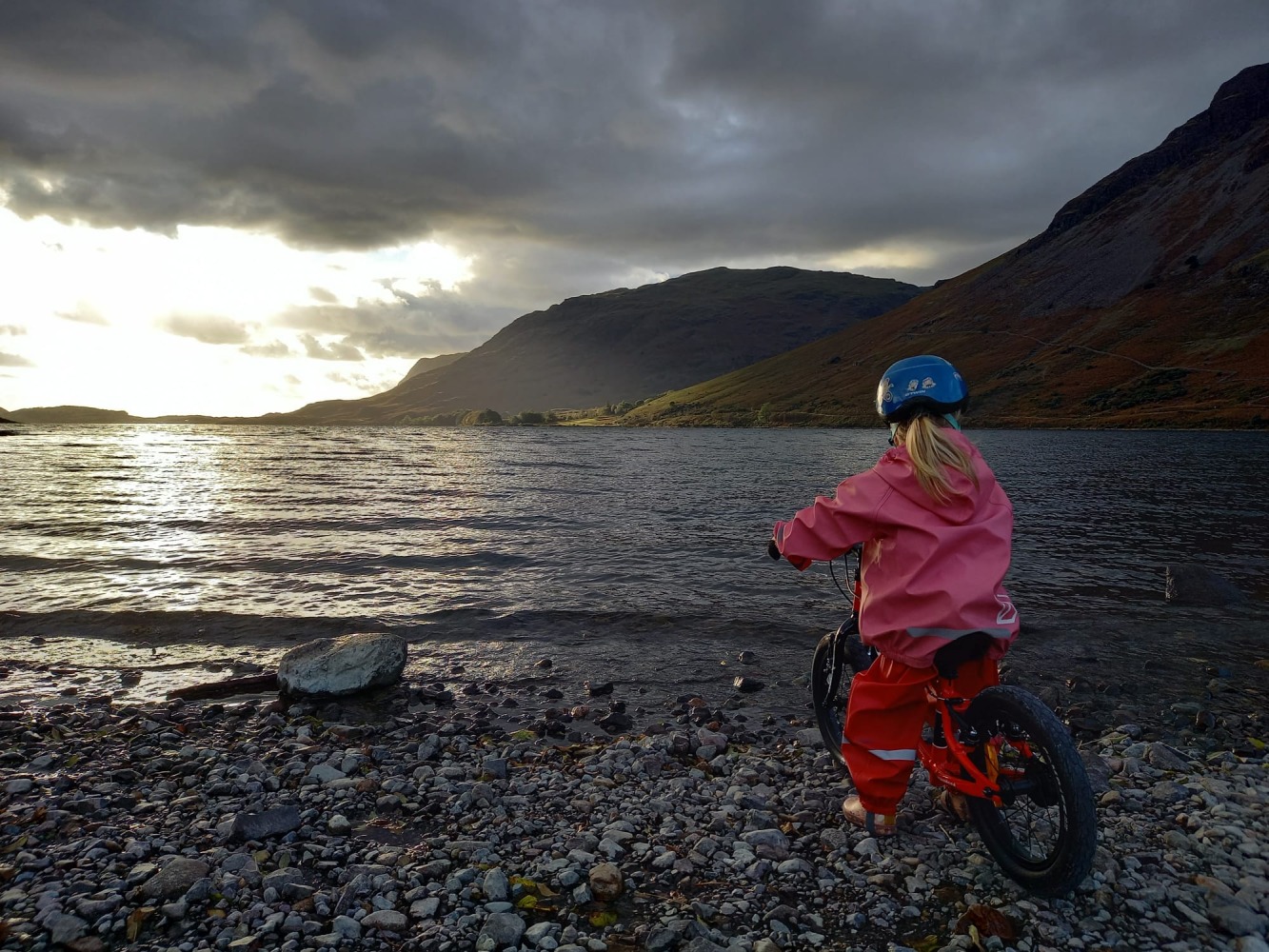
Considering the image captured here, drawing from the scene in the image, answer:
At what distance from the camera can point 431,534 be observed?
81.9ft

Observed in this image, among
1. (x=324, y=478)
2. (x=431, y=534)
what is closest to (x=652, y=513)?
(x=431, y=534)

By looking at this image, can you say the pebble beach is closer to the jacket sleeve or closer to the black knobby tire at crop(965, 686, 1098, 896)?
the black knobby tire at crop(965, 686, 1098, 896)

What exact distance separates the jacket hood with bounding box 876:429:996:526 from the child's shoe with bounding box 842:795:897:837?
281 cm

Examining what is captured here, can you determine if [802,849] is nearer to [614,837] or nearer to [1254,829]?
[614,837]

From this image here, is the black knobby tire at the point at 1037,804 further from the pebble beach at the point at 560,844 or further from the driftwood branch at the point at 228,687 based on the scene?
the driftwood branch at the point at 228,687

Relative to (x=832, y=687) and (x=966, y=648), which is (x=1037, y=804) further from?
(x=832, y=687)

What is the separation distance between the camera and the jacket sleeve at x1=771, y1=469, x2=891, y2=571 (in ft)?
17.4

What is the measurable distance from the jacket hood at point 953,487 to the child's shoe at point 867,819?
9.22ft

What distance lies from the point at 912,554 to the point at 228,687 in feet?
34.3

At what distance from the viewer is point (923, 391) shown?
5.54 meters

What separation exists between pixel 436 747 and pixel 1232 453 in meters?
80.2

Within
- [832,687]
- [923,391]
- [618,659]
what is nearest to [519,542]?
[618,659]

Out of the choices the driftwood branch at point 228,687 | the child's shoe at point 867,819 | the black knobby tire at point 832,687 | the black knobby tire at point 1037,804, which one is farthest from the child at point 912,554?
the driftwood branch at point 228,687

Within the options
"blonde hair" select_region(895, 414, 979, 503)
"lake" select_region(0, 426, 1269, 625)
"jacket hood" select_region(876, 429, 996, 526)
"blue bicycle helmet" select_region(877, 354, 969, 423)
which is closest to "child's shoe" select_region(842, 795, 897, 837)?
"jacket hood" select_region(876, 429, 996, 526)
